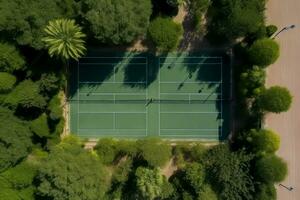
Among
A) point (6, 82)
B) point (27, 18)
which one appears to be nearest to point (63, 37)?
point (27, 18)

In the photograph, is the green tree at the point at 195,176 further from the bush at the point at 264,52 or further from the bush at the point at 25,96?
the bush at the point at 25,96

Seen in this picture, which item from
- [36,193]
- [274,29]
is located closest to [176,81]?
[274,29]

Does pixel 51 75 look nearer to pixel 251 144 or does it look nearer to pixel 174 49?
pixel 174 49

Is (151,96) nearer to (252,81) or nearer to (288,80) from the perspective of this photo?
(252,81)

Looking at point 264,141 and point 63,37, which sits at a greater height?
point 63,37

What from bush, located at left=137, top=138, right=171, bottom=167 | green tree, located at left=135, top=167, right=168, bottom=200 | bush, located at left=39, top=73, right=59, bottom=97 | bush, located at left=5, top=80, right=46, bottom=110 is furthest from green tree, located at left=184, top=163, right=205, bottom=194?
bush, located at left=5, top=80, right=46, bottom=110

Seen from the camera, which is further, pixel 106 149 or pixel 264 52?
pixel 106 149

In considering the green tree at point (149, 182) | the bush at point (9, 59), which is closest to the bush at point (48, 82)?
the bush at point (9, 59)

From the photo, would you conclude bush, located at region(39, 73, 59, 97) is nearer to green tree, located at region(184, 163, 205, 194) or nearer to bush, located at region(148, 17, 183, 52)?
bush, located at region(148, 17, 183, 52)
